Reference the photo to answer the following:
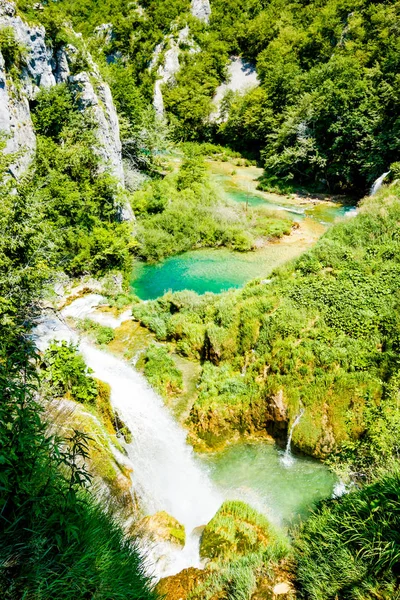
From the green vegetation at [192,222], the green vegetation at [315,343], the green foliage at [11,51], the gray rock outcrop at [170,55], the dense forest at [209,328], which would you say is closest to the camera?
the dense forest at [209,328]

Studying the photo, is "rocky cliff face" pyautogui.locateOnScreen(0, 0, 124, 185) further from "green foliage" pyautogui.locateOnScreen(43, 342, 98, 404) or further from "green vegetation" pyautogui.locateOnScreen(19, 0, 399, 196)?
"green foliage" pyautogui.locateOnScreen(43, 342, 98, 404)

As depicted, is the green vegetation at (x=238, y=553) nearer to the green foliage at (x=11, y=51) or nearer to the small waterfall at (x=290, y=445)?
the small waterfall at (x=290, y=445)

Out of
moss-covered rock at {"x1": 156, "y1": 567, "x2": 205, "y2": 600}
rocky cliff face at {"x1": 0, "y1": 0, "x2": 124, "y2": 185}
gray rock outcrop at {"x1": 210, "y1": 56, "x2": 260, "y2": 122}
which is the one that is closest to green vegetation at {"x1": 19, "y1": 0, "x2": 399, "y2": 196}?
gray rock outcrop at {"x1": 210, "y1": 56, "x2": 260, "y2": 122}

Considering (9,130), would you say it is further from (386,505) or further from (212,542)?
(386,505)

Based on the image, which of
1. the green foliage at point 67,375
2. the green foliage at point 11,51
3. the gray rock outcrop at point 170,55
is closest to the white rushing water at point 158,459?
the green foliage at point 67,375

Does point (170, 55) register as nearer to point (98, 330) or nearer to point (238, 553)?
point (98, 330)

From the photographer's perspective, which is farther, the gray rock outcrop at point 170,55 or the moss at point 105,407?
the gray rock outcrop at point 170,55

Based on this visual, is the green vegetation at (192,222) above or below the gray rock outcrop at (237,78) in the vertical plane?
below
